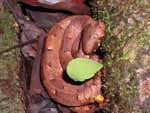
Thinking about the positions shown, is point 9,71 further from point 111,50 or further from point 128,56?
point 128,56

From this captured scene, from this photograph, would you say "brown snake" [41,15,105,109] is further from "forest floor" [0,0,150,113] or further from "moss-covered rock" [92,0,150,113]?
"moss-covered rock" [92,0,150,113]

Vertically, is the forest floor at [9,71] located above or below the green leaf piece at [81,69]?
below

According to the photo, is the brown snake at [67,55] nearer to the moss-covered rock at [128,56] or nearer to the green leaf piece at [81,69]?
the moss-covered rock at [128,56]

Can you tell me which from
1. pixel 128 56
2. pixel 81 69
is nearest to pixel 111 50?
pixel 128 56

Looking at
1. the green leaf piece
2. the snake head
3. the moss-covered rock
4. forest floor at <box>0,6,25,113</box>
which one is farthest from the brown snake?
the green leaf piece

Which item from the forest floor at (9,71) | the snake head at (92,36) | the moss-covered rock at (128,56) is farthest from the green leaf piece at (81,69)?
the forest floor at (9,71)
